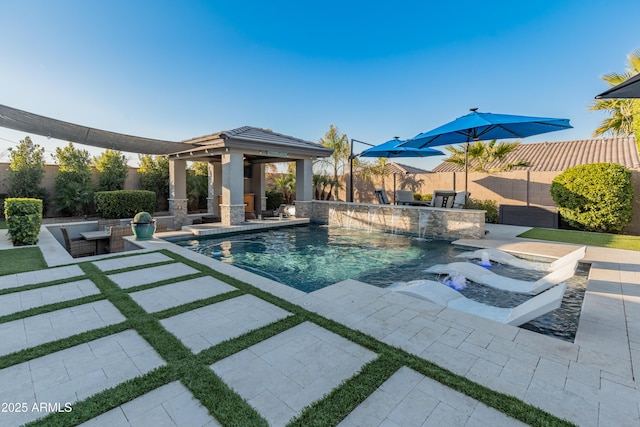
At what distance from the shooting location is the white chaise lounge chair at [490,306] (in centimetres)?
369

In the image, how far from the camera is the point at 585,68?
1246cm

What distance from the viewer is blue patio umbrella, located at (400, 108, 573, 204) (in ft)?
26.8

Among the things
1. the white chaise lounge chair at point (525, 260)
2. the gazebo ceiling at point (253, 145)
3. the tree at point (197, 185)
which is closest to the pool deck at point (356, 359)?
the white chaise lounge chair at point (525, 260)

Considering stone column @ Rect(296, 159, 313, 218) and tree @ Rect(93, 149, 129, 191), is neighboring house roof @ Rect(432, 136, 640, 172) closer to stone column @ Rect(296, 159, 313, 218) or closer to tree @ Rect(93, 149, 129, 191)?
stone column @ Rect(296, 159, 313, 218)

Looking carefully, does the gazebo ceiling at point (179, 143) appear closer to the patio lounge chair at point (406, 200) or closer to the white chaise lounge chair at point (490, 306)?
the patio lounge chair at point (406, 200)

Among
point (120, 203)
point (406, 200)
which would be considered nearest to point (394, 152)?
point (406, 200)

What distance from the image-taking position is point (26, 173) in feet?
42.3

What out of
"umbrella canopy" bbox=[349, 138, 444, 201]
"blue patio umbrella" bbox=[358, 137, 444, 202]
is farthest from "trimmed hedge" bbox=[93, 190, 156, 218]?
"blue patio umbrella" bbox=[358, 137, 444, 202]

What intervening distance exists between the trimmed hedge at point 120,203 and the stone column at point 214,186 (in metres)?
3.32

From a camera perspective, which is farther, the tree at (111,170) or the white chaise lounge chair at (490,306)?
the tree at (111,170)

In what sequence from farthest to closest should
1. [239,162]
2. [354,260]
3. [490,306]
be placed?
[239,162] → [354,260] → [490,306]

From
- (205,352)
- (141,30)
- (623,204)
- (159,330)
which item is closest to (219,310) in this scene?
(159,330)

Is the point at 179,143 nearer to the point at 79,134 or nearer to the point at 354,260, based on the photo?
the point at 79,134

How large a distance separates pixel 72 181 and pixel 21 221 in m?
6.65
